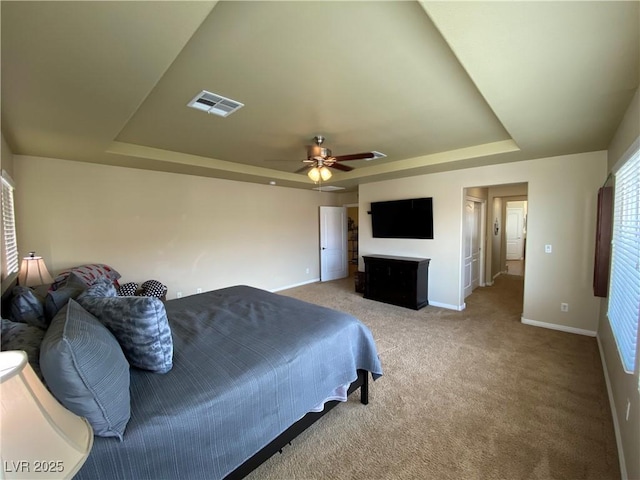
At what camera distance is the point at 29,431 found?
0.57m

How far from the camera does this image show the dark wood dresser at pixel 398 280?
464 cm

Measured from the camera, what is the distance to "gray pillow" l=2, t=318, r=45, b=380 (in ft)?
3.56

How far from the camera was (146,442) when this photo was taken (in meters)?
1.10

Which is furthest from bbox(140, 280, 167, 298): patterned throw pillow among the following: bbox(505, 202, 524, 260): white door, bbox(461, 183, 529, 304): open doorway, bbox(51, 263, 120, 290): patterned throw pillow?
bbox(505, 202, 524, 260): white door

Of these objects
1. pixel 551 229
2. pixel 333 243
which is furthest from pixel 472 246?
pixel 333 243

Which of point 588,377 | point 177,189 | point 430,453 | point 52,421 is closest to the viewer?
point 52,421

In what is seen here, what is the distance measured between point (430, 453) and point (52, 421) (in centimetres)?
200

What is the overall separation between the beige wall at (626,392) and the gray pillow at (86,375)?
7.81ft

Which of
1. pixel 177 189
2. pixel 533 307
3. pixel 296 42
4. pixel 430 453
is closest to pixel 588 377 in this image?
pixel 533 307

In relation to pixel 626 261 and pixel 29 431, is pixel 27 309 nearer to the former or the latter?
pixel 29 431

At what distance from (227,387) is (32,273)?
8.40ft

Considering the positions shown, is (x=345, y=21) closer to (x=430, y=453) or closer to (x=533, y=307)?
(x=430, y=453)

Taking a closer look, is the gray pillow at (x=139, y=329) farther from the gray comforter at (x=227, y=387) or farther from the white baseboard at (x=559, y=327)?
the white baseboard at (x=559, y=327)

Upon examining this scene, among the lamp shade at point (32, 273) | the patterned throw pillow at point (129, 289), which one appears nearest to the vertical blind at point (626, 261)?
the lamp shade at point (32, 273)
